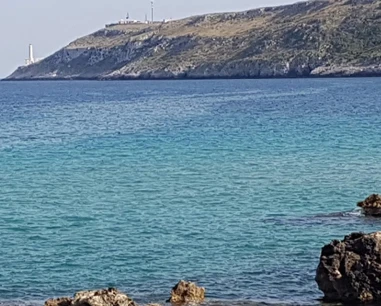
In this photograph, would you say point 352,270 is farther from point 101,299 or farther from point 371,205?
point 371,205

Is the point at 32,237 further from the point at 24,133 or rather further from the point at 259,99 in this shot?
the point at 259,99

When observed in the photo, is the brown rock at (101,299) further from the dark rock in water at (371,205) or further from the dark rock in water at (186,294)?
the dark rock in water at (371,205)

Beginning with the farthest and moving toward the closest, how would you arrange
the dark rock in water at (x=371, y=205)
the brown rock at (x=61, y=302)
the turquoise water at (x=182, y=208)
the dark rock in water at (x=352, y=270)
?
1. the dark rock in water at (x=371, y=205)
2. the turquoise water at (x=182, y=208)
3. the dark rock in water at (x=352, y=270)
4. the brown rock at (x=61, y=302)

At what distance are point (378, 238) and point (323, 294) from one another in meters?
2.00

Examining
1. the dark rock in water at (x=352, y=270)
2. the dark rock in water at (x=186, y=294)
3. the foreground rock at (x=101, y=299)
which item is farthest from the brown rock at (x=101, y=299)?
the dark rock in water at (x=352, y=270)

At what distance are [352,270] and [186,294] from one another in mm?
3927

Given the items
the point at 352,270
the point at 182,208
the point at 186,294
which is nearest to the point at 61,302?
the point at 186,294

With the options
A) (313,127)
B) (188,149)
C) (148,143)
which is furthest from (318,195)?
(313,127)

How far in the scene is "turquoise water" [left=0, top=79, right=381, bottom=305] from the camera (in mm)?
24172

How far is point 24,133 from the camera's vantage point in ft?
245

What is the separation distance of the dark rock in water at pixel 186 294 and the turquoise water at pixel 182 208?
50 centimetres

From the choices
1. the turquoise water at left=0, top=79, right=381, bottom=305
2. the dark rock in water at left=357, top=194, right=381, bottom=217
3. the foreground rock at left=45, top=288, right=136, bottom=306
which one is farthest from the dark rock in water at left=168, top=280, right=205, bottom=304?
the dark rock in water at left=357, top=194, right=381, bottom=217

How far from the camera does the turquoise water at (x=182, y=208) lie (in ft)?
79.3

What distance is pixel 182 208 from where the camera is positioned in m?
34.1
